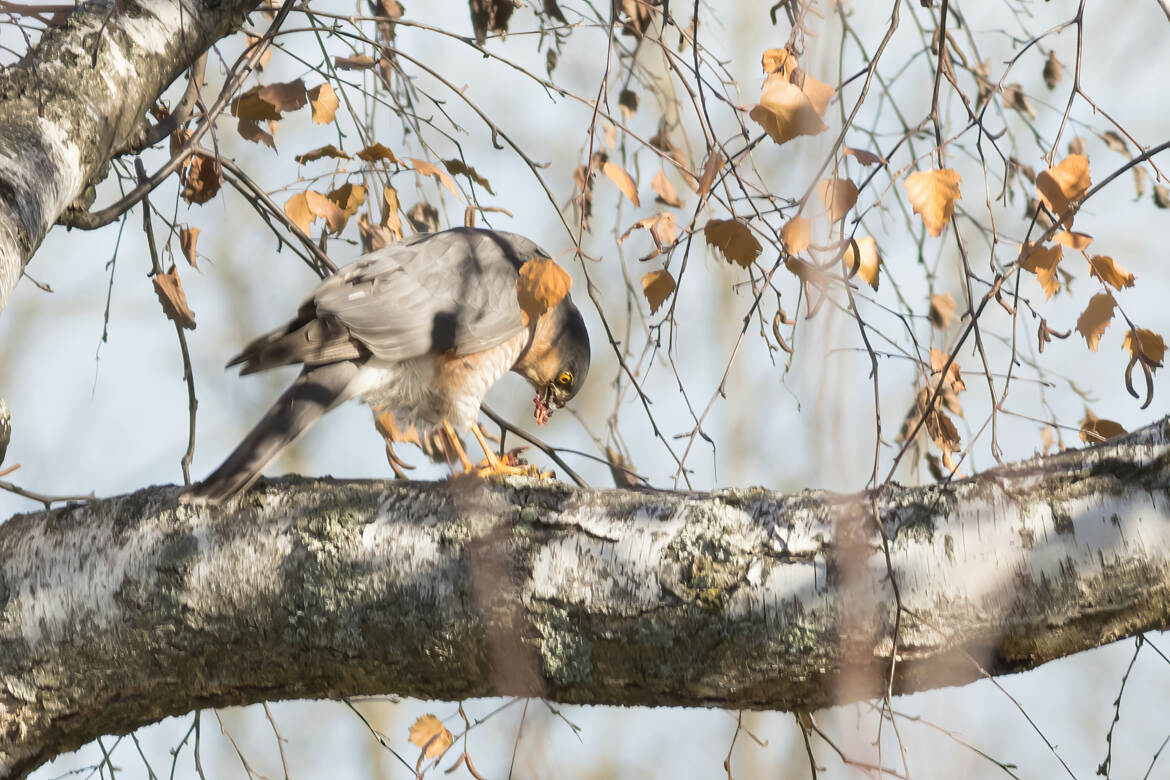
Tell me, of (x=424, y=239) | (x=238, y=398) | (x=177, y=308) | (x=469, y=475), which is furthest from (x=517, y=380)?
(x=469, y=475)

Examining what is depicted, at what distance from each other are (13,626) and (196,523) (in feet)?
1.19

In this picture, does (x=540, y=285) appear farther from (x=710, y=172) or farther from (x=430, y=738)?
(x=430, y=738)

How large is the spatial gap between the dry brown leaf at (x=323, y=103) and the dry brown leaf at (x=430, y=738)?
1.56 m

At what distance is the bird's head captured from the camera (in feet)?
14.5

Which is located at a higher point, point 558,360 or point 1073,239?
point 558,360

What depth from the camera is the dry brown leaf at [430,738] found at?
104 inches

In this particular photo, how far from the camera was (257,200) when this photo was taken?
3.30 m

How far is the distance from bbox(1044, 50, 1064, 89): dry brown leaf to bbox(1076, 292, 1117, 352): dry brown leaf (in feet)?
5.69

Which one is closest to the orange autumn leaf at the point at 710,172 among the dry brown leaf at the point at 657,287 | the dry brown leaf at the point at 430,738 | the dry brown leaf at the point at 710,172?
the dry brown leaf at the point at 710,172

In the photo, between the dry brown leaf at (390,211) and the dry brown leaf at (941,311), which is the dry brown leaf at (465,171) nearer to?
the dry brown leaf at (390,211)

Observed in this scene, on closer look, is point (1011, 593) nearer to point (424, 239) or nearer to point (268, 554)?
point (268, 554)

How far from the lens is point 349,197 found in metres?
2.91

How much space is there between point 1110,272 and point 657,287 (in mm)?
878

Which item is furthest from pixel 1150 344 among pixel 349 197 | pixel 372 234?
pixel 372 234
